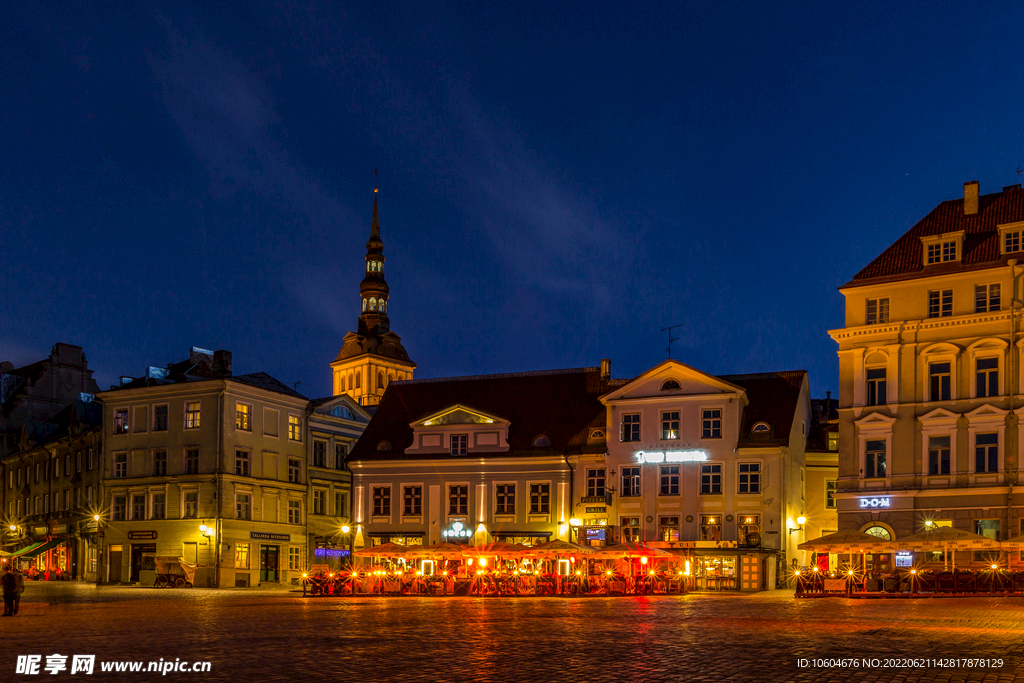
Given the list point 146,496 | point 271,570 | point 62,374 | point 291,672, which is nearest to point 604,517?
point 271,570

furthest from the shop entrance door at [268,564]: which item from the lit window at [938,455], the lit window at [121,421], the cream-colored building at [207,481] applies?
the lit window at [938,455]

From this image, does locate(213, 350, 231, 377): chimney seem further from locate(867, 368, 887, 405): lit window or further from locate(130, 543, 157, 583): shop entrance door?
locate(867, 368, 887, 405): lit window

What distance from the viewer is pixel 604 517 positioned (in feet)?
181

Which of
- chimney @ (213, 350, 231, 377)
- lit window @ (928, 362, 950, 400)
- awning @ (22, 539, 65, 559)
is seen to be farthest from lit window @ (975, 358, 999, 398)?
awning @ (22, 539, 65, 559)

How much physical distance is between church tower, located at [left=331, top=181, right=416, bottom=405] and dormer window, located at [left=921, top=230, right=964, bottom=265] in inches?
3568

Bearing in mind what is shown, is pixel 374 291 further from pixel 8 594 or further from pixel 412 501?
pixel 8 594

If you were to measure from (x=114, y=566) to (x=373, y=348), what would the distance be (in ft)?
246

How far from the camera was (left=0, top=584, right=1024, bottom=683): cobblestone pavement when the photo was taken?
626 inches

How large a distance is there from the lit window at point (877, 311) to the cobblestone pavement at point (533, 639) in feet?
60.7

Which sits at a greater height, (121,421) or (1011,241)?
(1011,241)

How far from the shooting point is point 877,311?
5103 cm

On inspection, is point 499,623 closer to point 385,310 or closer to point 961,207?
point 961,207

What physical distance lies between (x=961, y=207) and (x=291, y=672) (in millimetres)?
44076

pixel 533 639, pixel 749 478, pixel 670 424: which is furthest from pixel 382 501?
pixel 533 639
